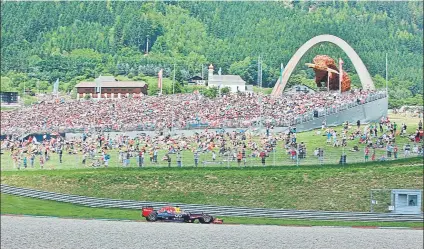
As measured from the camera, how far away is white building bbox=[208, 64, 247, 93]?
3575 centimetres

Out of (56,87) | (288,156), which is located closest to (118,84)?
(56,87)

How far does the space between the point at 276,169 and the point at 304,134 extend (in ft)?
4.11

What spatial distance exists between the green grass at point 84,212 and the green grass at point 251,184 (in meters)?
0.66

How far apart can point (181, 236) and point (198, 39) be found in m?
10.2

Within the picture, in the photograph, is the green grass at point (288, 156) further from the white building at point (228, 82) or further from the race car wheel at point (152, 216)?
the race car wheel at point (152, 216)


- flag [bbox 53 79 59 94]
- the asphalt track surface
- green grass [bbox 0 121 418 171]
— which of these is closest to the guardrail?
green grass [bbox 0 121 418 171]

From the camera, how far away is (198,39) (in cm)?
3638

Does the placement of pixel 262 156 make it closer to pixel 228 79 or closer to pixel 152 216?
pixel 228 79

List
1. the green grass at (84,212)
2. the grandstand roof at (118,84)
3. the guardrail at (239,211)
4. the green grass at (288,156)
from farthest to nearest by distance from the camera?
the grandstand roof at (118,84), the green grass at (288,156), the guardrail at (239,211), the green grass at (84,212)

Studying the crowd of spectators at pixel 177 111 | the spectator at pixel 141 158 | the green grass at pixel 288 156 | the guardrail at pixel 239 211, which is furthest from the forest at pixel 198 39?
the guardrail at pixel 239 211

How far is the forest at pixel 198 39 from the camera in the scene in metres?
36.0

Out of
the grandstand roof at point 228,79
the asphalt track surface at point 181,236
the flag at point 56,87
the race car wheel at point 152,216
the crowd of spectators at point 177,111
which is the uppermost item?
the grandstand roof at point 228,79

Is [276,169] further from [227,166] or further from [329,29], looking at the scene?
[329,29]

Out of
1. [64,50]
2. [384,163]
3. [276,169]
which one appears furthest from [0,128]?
[384,163]
